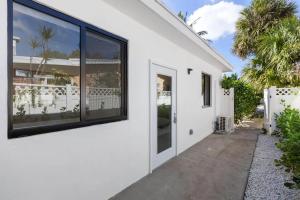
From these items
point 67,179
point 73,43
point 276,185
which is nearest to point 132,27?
point 73,43

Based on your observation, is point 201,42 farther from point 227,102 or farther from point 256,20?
point 256,20

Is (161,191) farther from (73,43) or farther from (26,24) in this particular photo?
(26,24)

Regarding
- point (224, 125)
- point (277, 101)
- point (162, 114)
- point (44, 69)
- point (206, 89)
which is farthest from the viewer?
point (224, 125)

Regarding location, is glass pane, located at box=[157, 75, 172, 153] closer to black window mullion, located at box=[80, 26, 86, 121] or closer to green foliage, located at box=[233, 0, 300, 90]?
black window mullion, located at box=[80, 26, 86, 121]

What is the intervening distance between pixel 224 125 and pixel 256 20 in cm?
798

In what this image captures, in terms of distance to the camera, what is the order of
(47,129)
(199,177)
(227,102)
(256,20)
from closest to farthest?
(47,129) → (199,177) → (227,102) → (256,20)

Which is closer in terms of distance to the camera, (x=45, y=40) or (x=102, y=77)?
(x=45, y=40)

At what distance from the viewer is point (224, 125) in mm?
11086

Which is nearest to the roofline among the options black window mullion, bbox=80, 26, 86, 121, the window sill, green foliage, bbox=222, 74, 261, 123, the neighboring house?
the neighboring house

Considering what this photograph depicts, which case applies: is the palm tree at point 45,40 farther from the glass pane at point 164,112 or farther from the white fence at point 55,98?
the glass pane at point 164,112

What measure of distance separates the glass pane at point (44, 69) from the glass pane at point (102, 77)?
0.85 ft

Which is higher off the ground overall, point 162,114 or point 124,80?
point 124,80

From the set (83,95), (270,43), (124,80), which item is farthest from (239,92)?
(83,95)

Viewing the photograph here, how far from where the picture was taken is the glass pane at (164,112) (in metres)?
5.94
